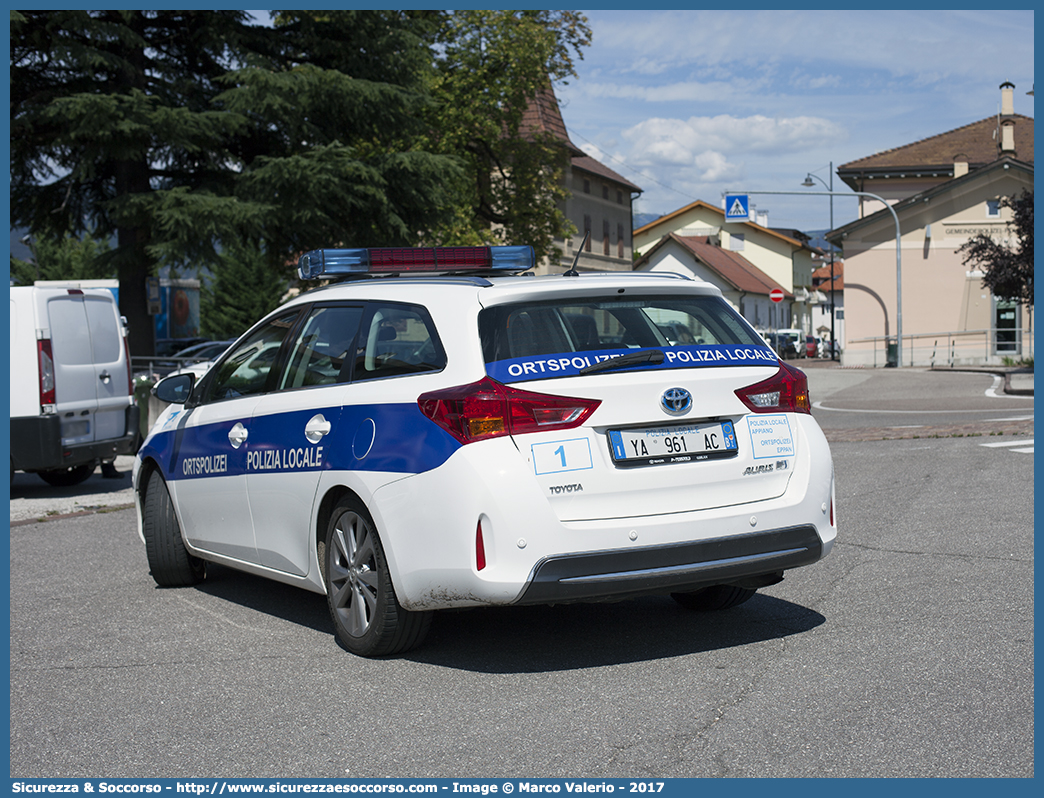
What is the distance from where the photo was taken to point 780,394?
17.6 ft

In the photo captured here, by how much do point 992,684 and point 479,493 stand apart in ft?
6.74

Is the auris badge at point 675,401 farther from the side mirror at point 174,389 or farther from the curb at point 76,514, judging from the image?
the curb at point 76,514

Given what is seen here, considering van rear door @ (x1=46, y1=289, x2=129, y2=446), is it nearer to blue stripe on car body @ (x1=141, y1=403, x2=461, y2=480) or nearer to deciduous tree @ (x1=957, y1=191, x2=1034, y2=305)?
blue stripe on car body @ (x1=141, y1=403, x2=461, y2=480)

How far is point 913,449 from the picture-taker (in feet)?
44.6

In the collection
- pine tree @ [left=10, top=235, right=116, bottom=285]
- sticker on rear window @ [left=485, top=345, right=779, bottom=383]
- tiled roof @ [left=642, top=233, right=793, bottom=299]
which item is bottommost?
sticker on rear window @ [left=485, top=345, right=779, bottom=383]

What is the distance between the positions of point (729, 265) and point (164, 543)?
253ft

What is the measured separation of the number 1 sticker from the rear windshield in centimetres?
28

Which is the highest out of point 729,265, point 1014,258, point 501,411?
point 729,265

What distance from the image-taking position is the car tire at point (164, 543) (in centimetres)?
716

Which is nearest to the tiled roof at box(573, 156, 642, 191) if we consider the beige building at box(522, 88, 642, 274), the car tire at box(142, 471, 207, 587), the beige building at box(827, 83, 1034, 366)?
the beige building at box(522, 88, 642, 274)

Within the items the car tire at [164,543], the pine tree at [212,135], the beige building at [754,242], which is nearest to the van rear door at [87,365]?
the car tire at [164,543]

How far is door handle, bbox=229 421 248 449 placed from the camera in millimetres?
6227

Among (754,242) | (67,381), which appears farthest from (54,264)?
(754,242)

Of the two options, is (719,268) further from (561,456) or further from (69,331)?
(561,456)
